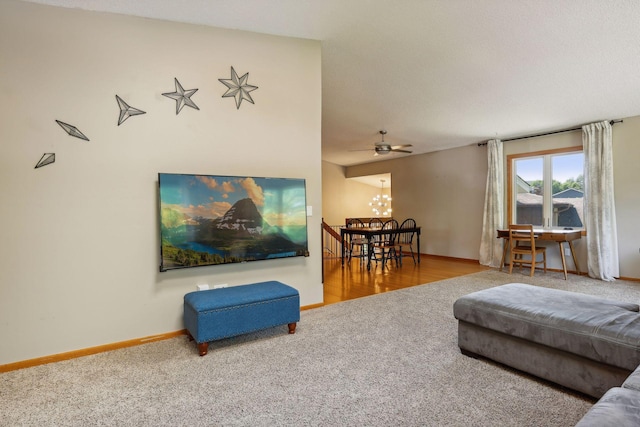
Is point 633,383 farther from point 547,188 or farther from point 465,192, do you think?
point 465,192

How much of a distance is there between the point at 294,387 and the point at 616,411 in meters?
1.65

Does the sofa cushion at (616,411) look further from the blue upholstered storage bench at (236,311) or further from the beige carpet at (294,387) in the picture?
the blue upholstered storage bench at (236,311)

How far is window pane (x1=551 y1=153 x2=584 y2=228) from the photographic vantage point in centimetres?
592

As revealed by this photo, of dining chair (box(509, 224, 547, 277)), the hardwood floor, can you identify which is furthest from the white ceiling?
the hardwood floor

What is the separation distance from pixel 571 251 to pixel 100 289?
6913 millimetres

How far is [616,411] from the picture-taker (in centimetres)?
111

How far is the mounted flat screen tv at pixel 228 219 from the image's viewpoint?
3100 millimetres

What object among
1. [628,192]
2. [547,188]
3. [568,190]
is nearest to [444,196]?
[547,188]

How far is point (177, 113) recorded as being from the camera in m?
3.17

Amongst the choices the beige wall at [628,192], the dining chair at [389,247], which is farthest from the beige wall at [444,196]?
the beige wall at [628,192]

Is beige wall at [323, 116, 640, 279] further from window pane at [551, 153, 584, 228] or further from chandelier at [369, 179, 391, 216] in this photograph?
chandelier at [369, 179, 391, 216]

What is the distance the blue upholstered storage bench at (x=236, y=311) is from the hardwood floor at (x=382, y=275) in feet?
3.87

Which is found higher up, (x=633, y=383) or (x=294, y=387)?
(x=633, y=383)

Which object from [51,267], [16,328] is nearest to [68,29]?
[51,267]
